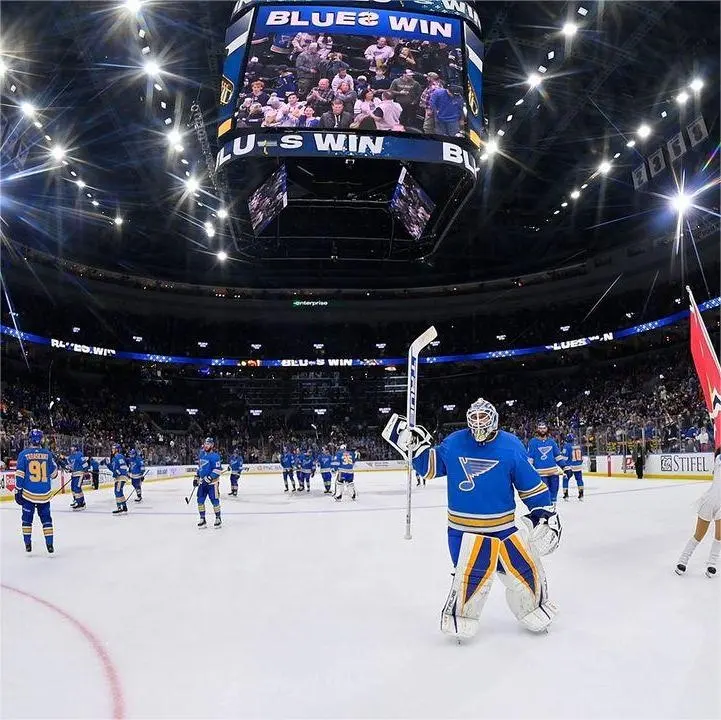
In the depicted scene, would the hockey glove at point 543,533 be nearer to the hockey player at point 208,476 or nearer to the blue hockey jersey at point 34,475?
the blue hockey jersey at point 34,475

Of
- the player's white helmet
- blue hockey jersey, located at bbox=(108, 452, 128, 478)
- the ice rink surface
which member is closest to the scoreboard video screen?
the ice rink surface

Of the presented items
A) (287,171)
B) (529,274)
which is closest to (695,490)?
(287,171)

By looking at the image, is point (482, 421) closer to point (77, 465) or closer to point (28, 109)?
point (77, 465)

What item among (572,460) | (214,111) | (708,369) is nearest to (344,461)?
(572,460)

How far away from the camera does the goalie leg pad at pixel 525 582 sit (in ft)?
12.3

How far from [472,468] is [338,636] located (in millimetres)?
1418

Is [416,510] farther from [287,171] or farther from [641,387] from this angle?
[641,387]

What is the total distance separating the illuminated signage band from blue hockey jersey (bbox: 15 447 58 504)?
25.4 metres

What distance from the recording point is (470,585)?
3748 mm

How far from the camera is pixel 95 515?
1185 centimetres

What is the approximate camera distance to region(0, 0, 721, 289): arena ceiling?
46.2ft

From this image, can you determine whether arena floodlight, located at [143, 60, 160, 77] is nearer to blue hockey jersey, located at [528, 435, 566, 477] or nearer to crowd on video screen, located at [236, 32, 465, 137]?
crowd on video screen, located at [236, 32, 465, 137]

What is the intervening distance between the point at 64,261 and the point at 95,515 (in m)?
25.0

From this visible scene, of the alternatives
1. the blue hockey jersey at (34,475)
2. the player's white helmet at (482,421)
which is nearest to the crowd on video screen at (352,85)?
the blue hockey jersey at (34,475)
